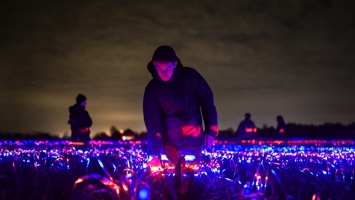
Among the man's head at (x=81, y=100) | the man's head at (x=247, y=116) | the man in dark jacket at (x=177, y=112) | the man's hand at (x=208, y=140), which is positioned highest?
the man's head at (x=81, y=100)

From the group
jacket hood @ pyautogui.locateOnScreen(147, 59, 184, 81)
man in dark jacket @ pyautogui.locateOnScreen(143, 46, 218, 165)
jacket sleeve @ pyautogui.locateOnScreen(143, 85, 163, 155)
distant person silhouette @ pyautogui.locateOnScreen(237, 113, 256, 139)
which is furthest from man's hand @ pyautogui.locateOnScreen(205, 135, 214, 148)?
distant person silhouette @ pyautogui.locateOnScreen(237, 113, 256, 139)

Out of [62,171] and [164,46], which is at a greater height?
[164,46]

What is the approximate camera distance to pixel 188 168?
21.6 ft

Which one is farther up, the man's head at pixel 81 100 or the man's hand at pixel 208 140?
the man's head at pixel 81 100

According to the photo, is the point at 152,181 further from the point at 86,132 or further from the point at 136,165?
the point at 86,132

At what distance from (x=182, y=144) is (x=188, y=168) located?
31.7 inches

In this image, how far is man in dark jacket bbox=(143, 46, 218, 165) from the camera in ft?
23.7

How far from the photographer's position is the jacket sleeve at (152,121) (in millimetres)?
7185

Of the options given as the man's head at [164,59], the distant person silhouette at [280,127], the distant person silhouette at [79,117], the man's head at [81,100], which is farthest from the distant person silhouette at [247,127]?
the man's head at [164,59]

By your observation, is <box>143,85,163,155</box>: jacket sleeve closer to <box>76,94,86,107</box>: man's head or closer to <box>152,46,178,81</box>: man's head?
<box>152,46,178,81</box>: man's head

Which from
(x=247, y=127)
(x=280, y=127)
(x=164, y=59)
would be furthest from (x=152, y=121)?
(x=280, y=127)

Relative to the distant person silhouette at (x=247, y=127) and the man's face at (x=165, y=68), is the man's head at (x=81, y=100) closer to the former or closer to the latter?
the distant person silhouette at (x=247, y=127)

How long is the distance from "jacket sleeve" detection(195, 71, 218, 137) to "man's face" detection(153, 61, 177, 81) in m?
0.50

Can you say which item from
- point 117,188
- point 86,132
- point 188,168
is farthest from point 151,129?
point 86,132
